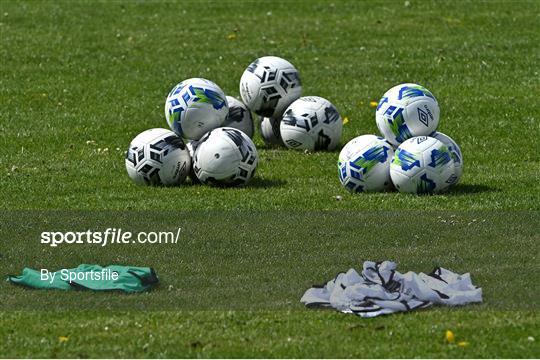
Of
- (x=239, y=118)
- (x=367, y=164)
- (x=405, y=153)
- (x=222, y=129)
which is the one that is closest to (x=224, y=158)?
(x=222, y=129)

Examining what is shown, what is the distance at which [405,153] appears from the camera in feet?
48.1

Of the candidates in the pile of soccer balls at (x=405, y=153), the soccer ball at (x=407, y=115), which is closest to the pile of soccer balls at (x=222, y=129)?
the pile of soccer balls at (x=405, y=153)

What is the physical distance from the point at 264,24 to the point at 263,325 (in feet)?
57.3

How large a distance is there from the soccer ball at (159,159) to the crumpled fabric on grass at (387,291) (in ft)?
16.5

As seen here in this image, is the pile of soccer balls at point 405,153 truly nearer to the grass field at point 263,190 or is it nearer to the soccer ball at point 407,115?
the soccer ball at point 407,115

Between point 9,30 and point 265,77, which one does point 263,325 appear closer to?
point 265,77

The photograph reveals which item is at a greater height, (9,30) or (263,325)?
(263,325)

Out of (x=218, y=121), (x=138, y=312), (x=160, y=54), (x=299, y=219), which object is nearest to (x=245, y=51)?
(x=160, y=54)

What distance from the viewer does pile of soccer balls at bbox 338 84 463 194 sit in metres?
14.7

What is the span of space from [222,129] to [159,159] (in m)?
0.86

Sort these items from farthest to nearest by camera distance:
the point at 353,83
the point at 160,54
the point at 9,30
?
the point at 9,30 → the point at 160,54 → the point at 353,83

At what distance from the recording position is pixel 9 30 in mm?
26453

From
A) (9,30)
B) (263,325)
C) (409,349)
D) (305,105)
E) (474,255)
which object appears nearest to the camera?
(409,349)

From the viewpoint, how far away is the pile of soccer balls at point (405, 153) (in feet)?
48.1
